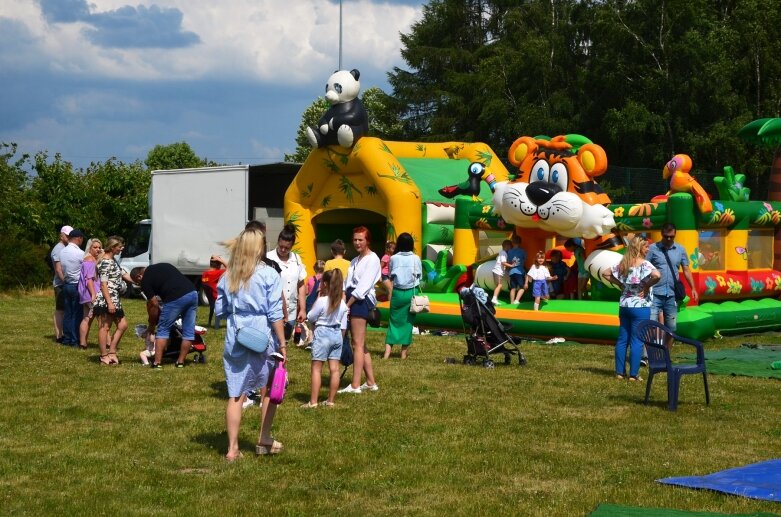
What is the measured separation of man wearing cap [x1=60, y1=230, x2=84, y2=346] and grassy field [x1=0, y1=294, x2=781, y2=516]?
2782mm

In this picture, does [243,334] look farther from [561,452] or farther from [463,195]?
[463,195]

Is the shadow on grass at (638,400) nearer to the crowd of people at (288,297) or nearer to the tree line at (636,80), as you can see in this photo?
the crowd of people at (288,297)

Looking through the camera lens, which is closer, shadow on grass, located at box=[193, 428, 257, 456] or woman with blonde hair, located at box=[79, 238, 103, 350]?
shadow on grass, located at box=[193, 428, 257, 456]

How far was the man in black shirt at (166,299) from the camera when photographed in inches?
462

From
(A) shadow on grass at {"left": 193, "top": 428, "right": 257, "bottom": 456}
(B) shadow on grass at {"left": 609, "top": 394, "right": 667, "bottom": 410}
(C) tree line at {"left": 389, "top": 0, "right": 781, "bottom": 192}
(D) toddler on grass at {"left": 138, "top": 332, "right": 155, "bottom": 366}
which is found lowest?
(A) shadow on grass at {"left": 193, "top": 428, "right": 257, "bottom": 456}

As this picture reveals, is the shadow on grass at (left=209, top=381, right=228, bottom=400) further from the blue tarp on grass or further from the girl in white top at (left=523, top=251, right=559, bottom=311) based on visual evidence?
the girl in white top at (left=523, top=251, right=559, bottom=311)

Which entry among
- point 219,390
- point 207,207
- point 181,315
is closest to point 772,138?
point 207,207

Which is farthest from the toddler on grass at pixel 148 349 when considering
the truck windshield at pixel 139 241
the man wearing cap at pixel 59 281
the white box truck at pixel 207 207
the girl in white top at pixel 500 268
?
the truck windshield at pixel 139 241

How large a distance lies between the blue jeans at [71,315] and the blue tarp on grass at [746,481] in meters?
10.3

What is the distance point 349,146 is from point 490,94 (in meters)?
24.6

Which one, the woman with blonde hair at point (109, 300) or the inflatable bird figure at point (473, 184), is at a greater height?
the inflatable bird figure at point (473, 184)

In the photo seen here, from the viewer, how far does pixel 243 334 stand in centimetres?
730

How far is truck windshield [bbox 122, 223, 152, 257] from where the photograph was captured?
28.0 m

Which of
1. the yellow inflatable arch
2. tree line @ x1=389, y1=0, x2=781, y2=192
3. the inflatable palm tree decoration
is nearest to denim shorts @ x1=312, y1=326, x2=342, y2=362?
the yellow inflatable arch
